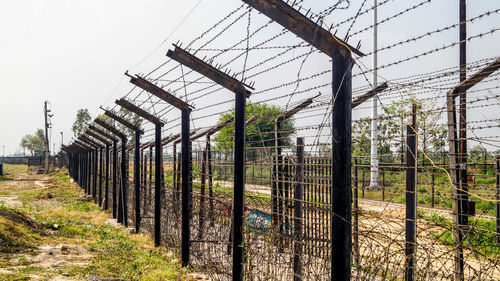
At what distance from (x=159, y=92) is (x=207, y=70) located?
2301mm

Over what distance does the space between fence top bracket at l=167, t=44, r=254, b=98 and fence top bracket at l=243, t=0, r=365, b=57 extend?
1.77 meters

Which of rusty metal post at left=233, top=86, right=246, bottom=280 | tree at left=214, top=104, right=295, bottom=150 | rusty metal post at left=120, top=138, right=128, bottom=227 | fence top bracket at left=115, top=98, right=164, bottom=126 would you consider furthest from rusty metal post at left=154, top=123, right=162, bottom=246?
rusty metal post at left=233, top=86, right=246, bottom=280

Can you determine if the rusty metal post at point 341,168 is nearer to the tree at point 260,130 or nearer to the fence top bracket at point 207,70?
the tree at point 260,130

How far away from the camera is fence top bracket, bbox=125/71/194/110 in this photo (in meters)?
6.84

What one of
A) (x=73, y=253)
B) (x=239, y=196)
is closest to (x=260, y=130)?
(x=73, y=253)

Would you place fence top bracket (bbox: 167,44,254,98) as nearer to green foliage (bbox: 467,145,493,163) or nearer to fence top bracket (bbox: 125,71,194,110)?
fence top bracket (bbox: 125,71,194,110)

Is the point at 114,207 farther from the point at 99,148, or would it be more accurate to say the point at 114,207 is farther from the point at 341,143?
the point at 341,143

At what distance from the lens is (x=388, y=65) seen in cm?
247

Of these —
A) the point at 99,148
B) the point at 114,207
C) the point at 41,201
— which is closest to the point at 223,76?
the point at 114,207

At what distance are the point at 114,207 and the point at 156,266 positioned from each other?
25.3ft

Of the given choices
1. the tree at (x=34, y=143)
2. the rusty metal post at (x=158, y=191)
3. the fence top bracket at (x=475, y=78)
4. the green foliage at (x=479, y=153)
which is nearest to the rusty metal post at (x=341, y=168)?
the green foliage at (x=479, y=153)

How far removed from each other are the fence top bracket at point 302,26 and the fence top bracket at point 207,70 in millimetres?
1765

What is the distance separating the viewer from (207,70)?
5090mm

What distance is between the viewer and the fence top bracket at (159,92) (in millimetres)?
6844
